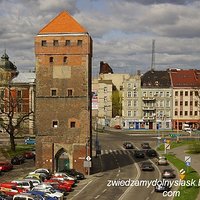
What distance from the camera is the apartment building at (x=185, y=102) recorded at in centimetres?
12294

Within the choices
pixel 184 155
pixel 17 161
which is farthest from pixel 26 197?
pixel 184 155

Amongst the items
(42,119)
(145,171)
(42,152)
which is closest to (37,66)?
(42,119)

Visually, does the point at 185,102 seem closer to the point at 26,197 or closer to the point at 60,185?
the point at 60,185

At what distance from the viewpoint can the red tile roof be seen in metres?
123

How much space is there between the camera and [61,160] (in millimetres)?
60594

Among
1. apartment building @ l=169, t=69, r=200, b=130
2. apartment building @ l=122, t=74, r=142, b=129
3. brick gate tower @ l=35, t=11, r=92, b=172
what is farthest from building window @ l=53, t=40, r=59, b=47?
apartment building @ l=169, t=69, r=200, b=130

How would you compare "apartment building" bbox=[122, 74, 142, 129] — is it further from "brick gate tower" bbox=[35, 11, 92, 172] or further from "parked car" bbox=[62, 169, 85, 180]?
"parked car" bbox=[62, 169, 85, 180]

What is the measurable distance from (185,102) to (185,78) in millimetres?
6312

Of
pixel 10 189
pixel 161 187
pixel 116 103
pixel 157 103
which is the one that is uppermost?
pixel 157 103

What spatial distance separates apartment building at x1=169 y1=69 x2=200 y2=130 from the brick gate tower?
6701 centimetres

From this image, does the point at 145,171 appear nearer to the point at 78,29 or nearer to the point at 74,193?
the point at 74,193

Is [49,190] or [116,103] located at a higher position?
[116,103]

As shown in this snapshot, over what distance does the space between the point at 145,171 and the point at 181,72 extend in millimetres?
70140

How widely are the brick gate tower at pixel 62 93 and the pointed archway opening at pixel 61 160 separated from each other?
148 mm
